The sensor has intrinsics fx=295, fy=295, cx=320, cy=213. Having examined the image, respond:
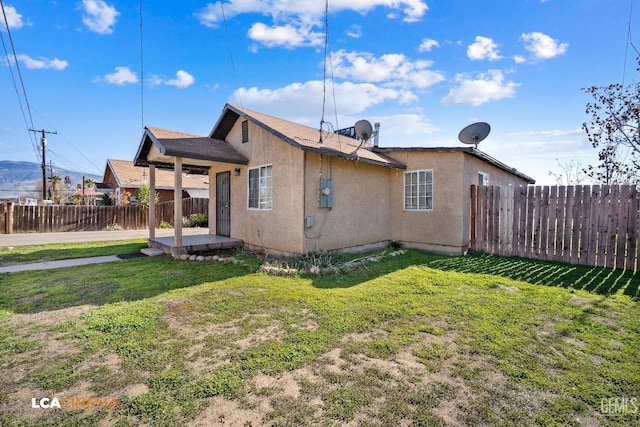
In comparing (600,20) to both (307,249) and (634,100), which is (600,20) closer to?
(634,100)

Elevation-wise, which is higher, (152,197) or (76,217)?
(152,197)

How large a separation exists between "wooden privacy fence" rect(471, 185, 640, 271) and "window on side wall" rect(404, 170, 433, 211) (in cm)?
141

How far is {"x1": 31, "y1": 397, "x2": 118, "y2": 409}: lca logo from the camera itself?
8.18 ft

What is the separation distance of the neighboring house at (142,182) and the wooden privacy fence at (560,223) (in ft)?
74.2

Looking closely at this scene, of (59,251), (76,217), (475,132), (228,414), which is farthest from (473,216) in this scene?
(76,217)

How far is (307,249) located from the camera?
8.23m

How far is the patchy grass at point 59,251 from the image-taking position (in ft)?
28.5

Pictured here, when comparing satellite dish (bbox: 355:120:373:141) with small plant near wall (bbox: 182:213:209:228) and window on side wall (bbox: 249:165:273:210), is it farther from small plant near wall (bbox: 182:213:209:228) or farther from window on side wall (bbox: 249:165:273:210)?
small plant near wall (bbox: 182:213:209:228)

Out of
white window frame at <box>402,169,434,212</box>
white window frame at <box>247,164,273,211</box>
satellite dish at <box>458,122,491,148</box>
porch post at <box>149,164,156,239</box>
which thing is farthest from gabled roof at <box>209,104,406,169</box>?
porch post at <box>149,164,156,239</box>

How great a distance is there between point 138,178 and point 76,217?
1072 cm

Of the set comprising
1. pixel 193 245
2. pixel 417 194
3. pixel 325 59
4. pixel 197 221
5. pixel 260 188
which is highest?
pixel 325 59

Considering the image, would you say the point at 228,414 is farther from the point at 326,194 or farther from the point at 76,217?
the point at 76,217

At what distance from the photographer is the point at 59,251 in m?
10.0

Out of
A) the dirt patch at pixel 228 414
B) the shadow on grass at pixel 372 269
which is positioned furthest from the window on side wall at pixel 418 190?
the dirt patch at pixel 228 414
